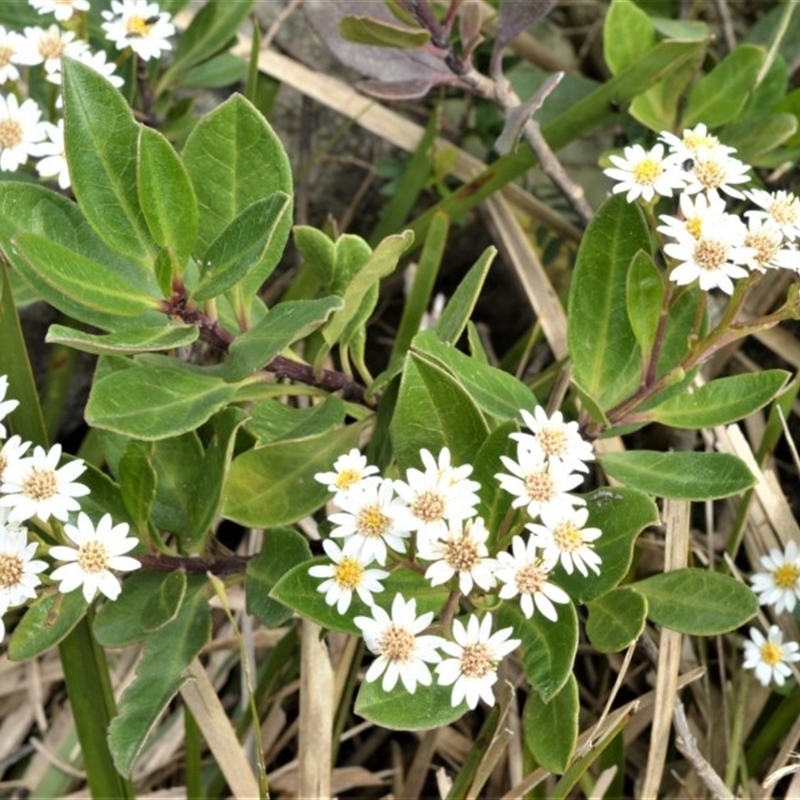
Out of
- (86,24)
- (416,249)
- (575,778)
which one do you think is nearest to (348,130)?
(416,249)

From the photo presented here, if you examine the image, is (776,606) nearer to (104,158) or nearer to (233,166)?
(233,166)

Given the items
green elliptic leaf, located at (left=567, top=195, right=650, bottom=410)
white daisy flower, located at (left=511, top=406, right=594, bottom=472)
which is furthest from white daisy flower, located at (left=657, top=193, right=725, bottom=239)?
white daisy flower, located at (left=511, top=406, right=594, bottom=472)

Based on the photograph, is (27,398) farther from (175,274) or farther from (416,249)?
(416,249)

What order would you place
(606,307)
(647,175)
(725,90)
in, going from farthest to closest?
(725,90), (606,307), (647,175)

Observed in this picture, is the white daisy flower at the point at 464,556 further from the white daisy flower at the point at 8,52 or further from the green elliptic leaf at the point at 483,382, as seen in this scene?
the white daisy flower at the point at 8,52

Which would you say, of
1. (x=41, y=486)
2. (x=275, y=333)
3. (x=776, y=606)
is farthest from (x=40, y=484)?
(x=776, y=606)

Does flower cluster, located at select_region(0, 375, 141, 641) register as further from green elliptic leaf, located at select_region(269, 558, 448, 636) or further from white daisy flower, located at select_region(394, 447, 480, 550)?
white daisy flower, located at select_region(394, 447, 480, 550)

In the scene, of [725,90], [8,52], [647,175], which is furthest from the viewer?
[725,90]
